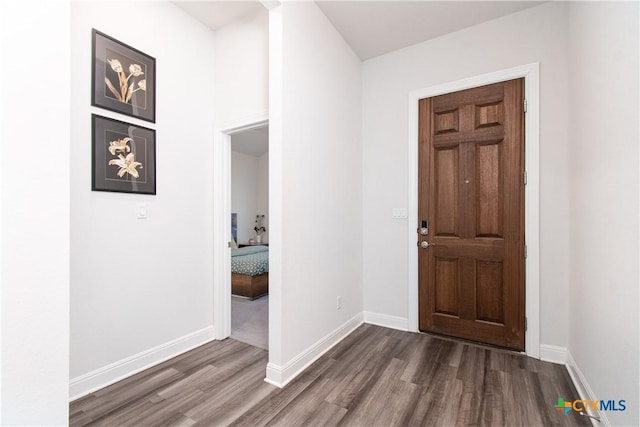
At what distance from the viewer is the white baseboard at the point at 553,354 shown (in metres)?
2.15

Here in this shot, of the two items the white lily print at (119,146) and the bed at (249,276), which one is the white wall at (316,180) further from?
the bed at (249,276)

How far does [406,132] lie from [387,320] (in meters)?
2.02

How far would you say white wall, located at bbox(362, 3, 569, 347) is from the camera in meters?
2.19

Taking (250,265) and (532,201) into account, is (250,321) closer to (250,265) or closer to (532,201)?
(250,265)

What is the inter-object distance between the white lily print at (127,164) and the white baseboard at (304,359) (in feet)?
5.81

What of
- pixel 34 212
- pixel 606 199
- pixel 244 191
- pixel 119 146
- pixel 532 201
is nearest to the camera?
pixel 34 212

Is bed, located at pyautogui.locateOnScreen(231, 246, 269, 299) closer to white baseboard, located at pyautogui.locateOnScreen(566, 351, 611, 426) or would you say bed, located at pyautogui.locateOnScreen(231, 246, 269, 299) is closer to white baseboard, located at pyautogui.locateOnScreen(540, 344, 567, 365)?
white baseboard, located at pyautogui.locateOnScreen(540, 344, 567, 365)

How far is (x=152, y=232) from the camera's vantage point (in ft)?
7.22

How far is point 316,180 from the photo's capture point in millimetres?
2338

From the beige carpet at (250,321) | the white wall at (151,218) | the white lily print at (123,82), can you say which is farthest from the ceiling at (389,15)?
the beige carpet at (250,321)

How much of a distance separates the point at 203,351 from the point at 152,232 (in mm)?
1141

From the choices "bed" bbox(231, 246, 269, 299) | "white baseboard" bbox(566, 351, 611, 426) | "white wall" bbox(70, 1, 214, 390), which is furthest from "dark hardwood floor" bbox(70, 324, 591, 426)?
"bed" bbox(231, 246, 269, 299)

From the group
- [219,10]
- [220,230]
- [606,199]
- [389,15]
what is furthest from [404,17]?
[220,230]

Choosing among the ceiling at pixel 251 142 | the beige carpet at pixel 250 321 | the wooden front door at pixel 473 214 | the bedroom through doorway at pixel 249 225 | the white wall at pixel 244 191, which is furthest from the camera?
the white wall at pixel 244 191
